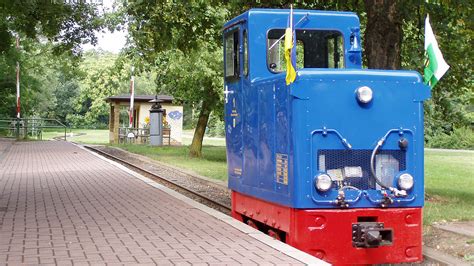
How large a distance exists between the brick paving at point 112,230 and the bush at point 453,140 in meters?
41.9

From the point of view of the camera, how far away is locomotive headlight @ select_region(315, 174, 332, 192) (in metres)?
7.30

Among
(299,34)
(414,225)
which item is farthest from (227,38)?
(414,225)

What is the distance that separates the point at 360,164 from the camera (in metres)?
7.49

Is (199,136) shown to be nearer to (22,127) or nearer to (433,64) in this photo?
(22,127)

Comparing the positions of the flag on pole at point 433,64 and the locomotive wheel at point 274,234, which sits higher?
the flag on pole at point 433,64

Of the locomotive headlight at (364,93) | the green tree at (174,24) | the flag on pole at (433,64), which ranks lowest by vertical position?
the locomotive headlight at (364,93)

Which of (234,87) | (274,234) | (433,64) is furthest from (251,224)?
(433,64)

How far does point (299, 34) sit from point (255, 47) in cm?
88

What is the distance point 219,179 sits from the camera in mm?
18969

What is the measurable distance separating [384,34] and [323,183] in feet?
21.5

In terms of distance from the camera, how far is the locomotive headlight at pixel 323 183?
24.0ft

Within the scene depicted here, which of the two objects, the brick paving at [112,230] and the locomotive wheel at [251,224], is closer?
the brick paving at [112,230]

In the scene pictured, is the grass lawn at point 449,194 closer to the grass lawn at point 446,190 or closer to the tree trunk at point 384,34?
the grass lawn at point 446,190

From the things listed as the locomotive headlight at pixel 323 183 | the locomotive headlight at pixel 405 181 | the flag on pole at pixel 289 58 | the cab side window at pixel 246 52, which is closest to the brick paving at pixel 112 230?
the locomotive headlight at pixel 323 183
